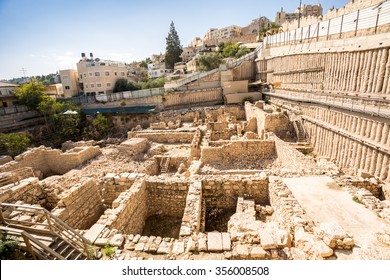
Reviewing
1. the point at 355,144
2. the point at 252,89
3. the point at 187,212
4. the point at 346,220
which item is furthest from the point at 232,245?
the point at 252,89

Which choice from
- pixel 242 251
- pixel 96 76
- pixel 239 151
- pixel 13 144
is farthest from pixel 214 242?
pixel 96 76

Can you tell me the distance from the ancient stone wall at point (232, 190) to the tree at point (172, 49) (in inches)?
2038

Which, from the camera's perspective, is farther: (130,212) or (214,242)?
(130,212)

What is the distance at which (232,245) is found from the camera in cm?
469

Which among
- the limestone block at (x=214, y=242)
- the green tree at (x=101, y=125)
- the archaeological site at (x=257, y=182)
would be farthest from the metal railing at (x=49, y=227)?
the green tree at (x=101, y=125)

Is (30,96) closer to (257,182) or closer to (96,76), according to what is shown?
(96,76)

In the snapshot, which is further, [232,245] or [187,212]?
[187,212]

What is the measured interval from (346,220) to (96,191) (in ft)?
27.3

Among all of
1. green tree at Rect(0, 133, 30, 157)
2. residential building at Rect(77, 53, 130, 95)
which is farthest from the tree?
green tree at Rect(0, 133, 30, 157)

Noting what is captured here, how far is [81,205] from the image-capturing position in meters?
7.37

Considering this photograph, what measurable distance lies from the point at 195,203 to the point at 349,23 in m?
16.8

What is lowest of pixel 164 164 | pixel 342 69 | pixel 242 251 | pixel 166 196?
pixel 164 164

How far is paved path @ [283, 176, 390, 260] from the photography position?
13.5 ft
